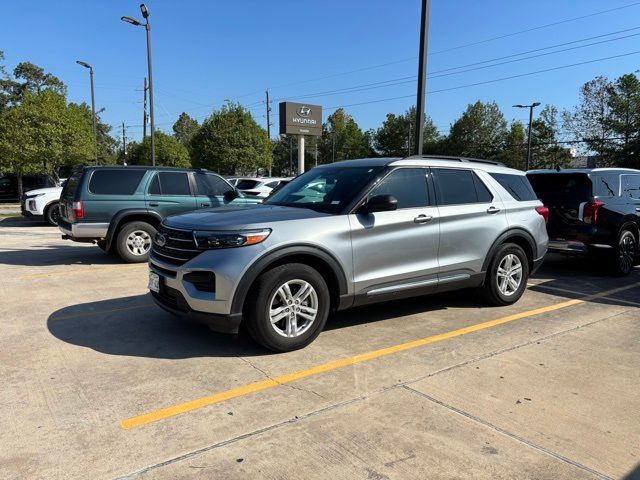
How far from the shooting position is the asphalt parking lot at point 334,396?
2.96 m

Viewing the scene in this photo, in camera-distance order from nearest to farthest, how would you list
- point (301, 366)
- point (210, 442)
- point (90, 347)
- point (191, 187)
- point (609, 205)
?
point (210, 442) < point (301, 366) < point (90, 347) < point (609, 205) < point (191, 187)

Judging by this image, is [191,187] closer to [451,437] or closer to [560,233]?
[560,233]

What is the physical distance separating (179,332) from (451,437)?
3076mm

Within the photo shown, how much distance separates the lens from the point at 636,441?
3197 mm

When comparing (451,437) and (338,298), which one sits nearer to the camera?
(451,437)

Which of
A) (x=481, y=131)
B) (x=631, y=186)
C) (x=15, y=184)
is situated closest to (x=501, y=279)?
(x=631, y=186)

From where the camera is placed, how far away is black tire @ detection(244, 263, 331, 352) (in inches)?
173

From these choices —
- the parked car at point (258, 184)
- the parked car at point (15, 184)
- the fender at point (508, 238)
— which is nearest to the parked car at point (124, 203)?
the fender at point (508, 238)

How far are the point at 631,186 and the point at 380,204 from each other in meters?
6.36

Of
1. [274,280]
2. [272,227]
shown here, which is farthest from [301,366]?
[272,227]

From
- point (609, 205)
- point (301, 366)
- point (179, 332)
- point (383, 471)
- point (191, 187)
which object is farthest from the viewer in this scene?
point (191, 187)

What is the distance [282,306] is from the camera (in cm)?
455

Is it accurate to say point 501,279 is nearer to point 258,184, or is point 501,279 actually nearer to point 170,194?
point 170,194

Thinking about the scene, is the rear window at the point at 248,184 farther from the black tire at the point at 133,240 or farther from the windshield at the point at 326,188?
the windshield at the point at 326,188
